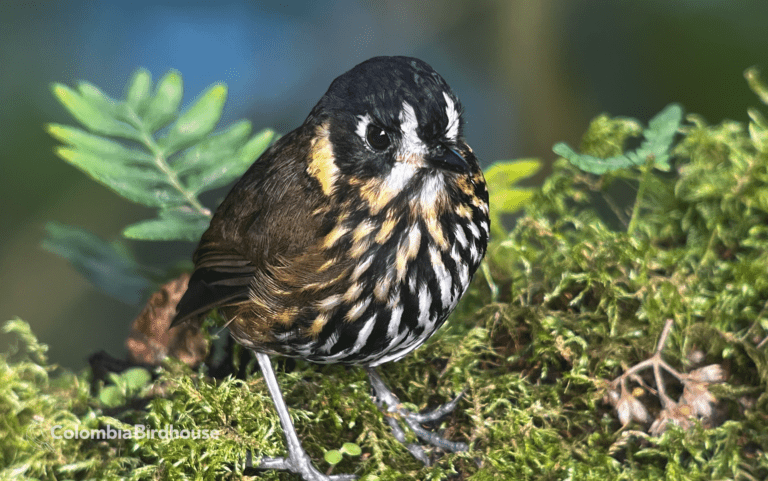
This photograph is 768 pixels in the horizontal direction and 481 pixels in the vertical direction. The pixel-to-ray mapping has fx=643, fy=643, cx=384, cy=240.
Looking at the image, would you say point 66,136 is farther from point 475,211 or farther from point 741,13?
point 741,13

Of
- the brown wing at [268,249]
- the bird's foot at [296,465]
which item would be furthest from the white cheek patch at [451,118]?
the bird's foot at [296,465]

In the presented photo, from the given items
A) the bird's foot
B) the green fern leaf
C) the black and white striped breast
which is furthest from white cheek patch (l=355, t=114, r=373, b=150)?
the green fern leaf

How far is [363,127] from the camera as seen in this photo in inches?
76.8

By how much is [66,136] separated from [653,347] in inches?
98.8

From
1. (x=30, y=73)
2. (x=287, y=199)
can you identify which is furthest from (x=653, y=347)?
(x=30, y=73)

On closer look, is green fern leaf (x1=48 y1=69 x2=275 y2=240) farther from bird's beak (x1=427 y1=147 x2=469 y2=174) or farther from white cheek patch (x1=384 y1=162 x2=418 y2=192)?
bird's beak (x1=427 y1=147 x2=469 y2=174)

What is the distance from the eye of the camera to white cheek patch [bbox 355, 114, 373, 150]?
194 centimetres

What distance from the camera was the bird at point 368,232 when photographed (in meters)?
1.92

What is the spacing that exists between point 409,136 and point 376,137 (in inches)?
4.2

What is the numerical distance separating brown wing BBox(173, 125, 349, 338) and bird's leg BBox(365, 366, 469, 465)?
0.52m

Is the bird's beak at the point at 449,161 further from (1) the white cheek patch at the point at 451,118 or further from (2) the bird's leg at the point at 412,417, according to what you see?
(2) the bird's leg at the point at 412,417

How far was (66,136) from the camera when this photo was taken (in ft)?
9.07

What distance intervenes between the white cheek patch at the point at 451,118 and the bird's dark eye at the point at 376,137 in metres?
0.19

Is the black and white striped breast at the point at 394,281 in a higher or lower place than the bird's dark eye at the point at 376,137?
lower
